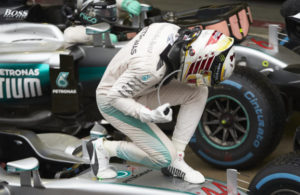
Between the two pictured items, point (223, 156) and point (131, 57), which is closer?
point (131, 57)

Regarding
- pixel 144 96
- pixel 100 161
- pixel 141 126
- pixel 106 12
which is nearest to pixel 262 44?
pixel 106 12

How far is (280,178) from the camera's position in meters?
4.07

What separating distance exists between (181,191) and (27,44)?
2717 millimetres

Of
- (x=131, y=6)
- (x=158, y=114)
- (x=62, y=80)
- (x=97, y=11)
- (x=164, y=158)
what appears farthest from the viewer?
(x=131, y=6)

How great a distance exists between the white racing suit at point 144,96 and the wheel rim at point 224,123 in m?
1.21

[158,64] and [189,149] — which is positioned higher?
[158,64]

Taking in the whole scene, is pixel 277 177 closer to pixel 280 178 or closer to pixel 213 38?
pixel 280 178

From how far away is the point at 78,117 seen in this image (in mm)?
6039

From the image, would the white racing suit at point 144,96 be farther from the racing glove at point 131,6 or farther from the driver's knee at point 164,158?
the racing glove at point 131,6

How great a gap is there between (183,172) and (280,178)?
0.72 metres

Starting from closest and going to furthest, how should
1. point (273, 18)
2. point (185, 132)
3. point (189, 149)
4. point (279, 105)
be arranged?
1. point (185, 132)
2. point (279, 105)
3. point (189, 149)
4. point (273, 18)

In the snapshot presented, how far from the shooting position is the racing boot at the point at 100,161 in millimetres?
4469

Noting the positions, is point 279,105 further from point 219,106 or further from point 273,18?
point 273,18

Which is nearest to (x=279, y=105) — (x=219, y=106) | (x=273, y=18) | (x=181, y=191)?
(x=219, y=106)
